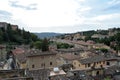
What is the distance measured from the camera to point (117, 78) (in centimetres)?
2442

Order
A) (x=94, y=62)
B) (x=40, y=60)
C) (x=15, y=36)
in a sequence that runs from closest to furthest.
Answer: (x=40, y=60) < (x=94, y=62) < (x=15, y=36)

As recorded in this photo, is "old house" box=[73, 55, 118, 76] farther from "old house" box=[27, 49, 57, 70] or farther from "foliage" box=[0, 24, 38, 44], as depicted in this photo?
"foliage" box=[0, 24, 38, 44]

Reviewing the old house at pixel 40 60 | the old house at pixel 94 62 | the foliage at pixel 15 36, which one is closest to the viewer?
the old house at pixel 40 60

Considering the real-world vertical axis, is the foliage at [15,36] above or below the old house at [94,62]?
above

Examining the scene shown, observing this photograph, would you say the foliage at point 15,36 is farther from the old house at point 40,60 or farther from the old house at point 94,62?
the old house at point 94,62

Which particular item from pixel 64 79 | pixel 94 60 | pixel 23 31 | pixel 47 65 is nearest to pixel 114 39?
pixel 23 31

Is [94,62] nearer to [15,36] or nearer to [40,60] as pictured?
[40,60]

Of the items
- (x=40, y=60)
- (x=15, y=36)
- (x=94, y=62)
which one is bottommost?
(x=94, y=62)

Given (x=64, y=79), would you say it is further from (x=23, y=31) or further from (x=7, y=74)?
(x=23, y=31)

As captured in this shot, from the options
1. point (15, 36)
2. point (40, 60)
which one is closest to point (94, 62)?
point (40, 60)

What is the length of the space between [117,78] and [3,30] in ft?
256

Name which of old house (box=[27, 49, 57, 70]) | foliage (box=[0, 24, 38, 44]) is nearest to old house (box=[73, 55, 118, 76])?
old house (box=[27, 49, 57, 70])

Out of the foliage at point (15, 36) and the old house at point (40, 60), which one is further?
the foliage at point (15, 36)

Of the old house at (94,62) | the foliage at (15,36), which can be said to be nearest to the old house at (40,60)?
the old house at (94,62)
